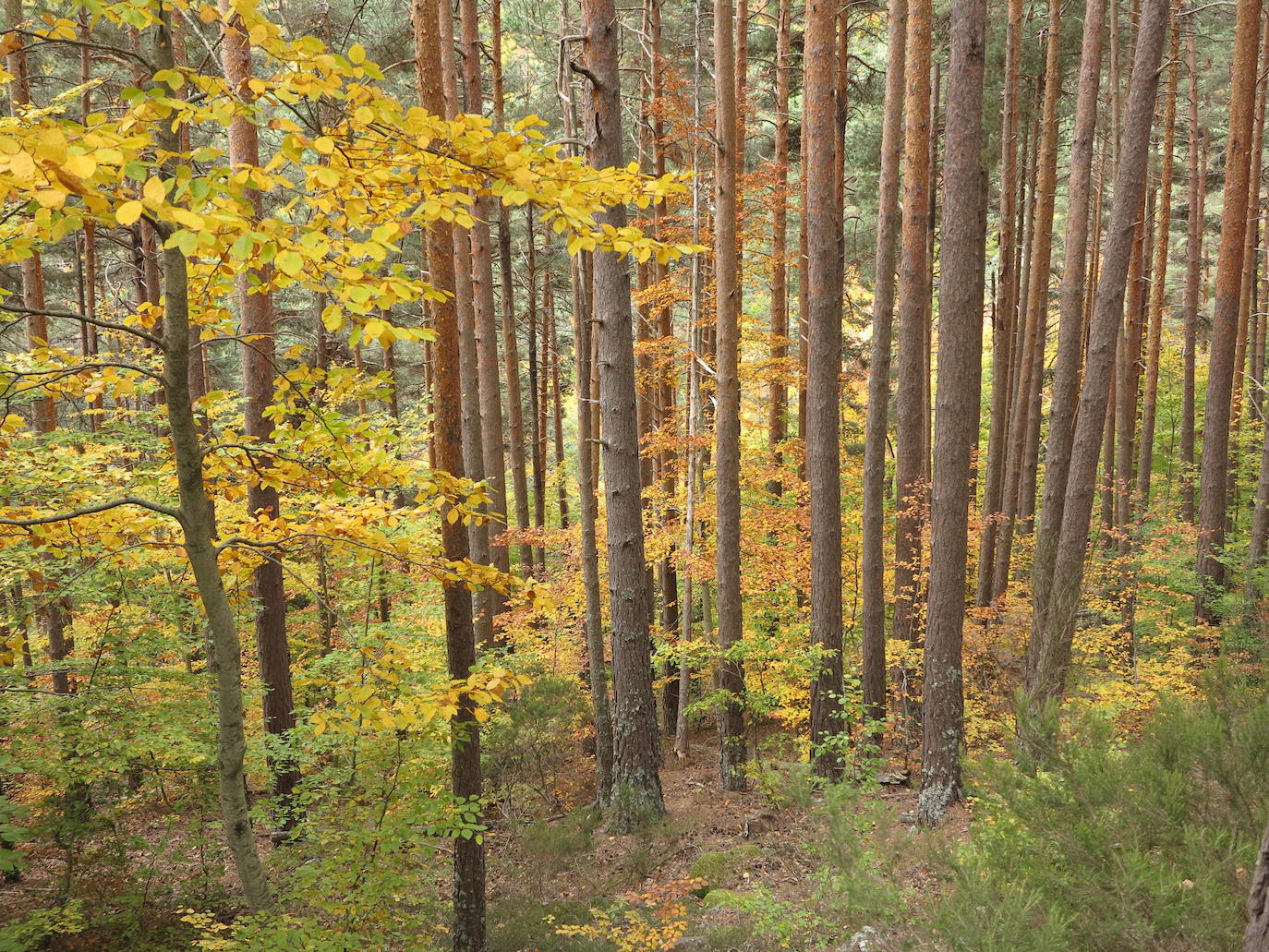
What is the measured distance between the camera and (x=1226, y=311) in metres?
11.5

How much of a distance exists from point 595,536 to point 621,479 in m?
2.96

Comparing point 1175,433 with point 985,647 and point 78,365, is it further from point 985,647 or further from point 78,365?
point 78,365

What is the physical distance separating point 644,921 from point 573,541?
7.34m

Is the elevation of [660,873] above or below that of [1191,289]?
below

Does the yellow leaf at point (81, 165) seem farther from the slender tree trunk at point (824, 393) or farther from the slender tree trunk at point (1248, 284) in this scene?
the slender tree trunk at point (1248, 284)

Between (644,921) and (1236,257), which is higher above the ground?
(1236,257)

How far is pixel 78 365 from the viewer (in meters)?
2.87

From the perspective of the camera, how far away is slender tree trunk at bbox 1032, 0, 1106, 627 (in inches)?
356

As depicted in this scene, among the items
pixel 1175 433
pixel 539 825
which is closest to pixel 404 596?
pixel 539 825

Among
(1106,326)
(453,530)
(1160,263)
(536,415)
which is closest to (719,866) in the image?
(453,530)

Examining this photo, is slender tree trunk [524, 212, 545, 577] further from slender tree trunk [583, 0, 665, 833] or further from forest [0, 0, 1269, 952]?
slender tree trunk [583, 0, 665, 833]

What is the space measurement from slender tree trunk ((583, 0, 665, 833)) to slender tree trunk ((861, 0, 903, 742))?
10.3ft

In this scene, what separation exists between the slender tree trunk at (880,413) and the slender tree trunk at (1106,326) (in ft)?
6.41

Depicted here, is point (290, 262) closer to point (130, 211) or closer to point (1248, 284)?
point (130, 211)
